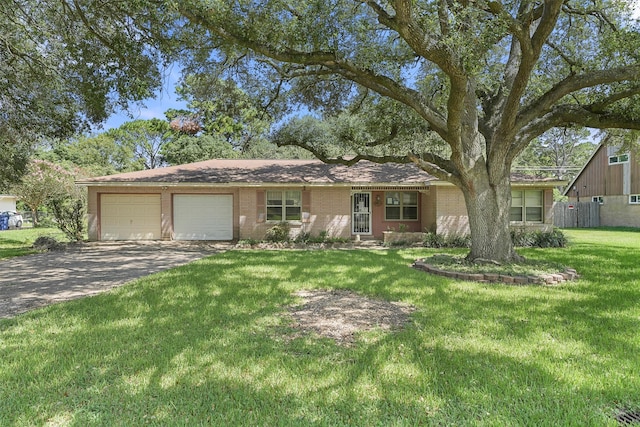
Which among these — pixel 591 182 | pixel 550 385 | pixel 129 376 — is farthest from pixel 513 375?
pixel 591 182

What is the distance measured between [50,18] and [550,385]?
11.5 m

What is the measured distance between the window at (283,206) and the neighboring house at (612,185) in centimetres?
2044

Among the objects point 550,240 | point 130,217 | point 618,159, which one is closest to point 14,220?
point 130,217

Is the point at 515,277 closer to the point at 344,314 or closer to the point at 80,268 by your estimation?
the point at 344,314

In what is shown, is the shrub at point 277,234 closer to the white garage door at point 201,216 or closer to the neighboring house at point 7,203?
the white garage door at point 201,216

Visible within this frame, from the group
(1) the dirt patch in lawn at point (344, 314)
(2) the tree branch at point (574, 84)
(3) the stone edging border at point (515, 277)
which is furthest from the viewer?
(2) the tree branch at point (574, 84)

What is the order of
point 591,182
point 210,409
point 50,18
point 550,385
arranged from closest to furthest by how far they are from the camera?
1. point 210,409
2. point 550,385
3. point 50,18
4. point 591,182

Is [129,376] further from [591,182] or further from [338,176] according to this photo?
[591,182]

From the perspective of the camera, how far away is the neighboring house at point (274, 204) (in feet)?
49.5

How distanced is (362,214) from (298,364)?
13.2 m

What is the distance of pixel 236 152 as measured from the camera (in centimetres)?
3366

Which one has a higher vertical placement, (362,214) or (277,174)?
(277,174)

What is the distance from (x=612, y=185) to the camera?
24.3 m

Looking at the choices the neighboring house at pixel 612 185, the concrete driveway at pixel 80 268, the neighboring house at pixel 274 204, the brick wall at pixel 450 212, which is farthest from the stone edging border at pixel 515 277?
the neighboring house at pixel 612 185
